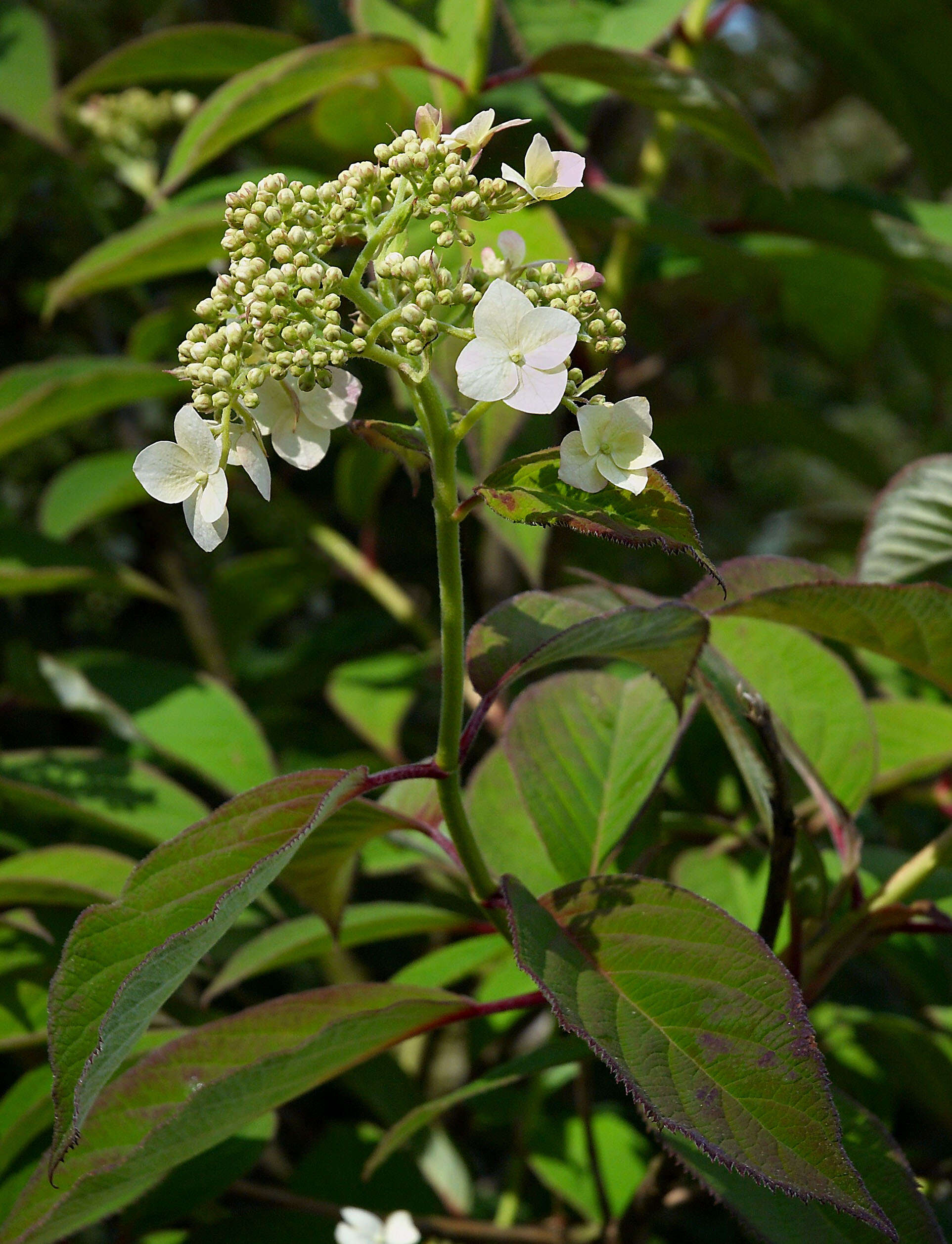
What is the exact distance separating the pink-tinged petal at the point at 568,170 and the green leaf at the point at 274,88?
43cm

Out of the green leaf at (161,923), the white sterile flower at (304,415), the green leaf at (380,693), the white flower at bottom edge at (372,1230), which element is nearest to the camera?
the green leaf at (161,923)

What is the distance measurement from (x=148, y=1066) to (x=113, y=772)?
1.22 feet

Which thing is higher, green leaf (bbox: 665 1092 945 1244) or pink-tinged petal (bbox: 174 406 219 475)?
pink-tinged petal (bbox: 174 406 219 475)

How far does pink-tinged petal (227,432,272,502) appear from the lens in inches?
19.0

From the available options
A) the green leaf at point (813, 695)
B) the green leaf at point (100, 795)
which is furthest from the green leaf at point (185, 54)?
the green leaf at point (813, 695)

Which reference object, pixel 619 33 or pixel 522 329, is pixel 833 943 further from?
pixel 619 33

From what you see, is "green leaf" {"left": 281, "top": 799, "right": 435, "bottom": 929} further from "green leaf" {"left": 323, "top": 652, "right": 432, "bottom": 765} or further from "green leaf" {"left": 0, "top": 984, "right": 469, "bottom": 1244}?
"green leaf" {"left": 323, "top": 652, "right": 432, "bottom": 765}

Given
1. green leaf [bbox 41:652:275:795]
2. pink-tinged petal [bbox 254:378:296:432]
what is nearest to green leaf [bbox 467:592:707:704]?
pink-tinged petal [bbox 254:378:296:432]

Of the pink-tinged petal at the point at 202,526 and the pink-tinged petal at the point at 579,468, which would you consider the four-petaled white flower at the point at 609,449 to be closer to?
the pink-tinged petal at the point at 579,468

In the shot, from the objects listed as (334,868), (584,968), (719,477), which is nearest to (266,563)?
(334,868)

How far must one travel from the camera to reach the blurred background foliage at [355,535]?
0.84m

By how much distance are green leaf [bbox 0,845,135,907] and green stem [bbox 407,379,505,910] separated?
1.10 feet

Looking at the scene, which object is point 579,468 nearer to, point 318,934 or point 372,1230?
point 318,934

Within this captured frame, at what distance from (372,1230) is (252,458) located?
574mm
